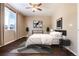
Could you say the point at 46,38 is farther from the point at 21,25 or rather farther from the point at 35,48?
the point at 21,25

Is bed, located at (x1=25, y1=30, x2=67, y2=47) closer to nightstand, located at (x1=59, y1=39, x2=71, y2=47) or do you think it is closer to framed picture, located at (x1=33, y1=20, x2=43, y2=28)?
nightstand, located at (x1=59, y1=39, x2=71, y2=47)

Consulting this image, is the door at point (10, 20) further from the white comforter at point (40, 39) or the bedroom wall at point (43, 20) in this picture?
the white comforter at point (40, 39)

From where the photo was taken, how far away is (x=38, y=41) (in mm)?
3215

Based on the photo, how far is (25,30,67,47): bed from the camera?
2.98m

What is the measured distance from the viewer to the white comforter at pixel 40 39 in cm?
314

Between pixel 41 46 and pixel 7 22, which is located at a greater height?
pixel 7 22

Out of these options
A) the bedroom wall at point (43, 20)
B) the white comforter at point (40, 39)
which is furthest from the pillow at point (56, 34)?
the bedroom wall at point (43, 20)

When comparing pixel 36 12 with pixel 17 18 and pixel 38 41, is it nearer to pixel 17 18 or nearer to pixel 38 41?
pixel 17 18

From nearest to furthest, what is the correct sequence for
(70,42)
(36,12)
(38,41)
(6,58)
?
(6,58), (36,12), (70,42), (38,41)

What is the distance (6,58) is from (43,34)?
1.80 metres

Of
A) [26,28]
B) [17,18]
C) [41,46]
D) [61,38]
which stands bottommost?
[41,46]

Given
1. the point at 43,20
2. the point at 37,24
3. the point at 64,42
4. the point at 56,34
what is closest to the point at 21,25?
the point at 37,24

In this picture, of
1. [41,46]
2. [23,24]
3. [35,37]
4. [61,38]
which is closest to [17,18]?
[23,24]

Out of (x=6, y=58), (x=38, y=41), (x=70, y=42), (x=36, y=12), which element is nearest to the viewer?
(x=6, y=58)
